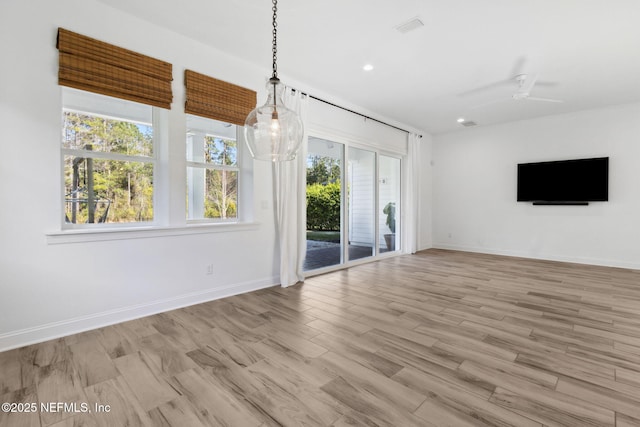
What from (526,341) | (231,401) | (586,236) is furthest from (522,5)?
(586,236)

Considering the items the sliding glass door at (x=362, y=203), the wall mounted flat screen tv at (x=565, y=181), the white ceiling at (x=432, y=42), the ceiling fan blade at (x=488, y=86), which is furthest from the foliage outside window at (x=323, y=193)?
the wall mounted flat screen tv at (x=565, y=181)

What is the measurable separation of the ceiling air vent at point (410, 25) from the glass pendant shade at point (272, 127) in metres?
1.73

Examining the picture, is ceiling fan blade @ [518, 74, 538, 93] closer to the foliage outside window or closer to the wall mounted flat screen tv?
the wall mounted flat screen tv

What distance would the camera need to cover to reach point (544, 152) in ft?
20.0

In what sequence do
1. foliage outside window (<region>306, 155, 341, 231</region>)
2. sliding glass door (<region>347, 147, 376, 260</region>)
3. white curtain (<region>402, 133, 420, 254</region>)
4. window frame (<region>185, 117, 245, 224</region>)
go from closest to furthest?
window frame (<region>185, 117, 245, 224</region>), foliage outside window (<region>306, 155, 341, 231</region>), sliding glass door (<region>347, 147, 376, 260</region>), white curtain (<region>402, 133, 420, 254</region>)

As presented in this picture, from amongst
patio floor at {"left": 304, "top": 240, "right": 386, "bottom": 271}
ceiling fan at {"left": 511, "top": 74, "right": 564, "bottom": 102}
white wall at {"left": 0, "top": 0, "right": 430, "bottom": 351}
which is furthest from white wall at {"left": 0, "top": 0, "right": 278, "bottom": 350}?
ceiling fan at {"left": 511, "top": 74, "right": 564, "bottom": 102}

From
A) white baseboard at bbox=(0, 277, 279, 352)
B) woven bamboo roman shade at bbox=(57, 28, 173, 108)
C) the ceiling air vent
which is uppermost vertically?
the ceiling air vent

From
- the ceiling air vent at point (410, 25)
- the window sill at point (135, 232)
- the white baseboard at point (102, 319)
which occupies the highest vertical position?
the ceiling air vent at point (410, 25)

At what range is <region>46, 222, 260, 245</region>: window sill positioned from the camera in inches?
101

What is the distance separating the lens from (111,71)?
2775mm

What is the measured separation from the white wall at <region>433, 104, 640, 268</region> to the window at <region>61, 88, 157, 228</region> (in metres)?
6.61

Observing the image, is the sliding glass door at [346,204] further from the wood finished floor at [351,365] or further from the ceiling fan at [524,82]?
the ceiling fan at [524,82]

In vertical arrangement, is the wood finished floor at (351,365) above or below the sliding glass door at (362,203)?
below

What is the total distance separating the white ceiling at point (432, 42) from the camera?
274 cm
